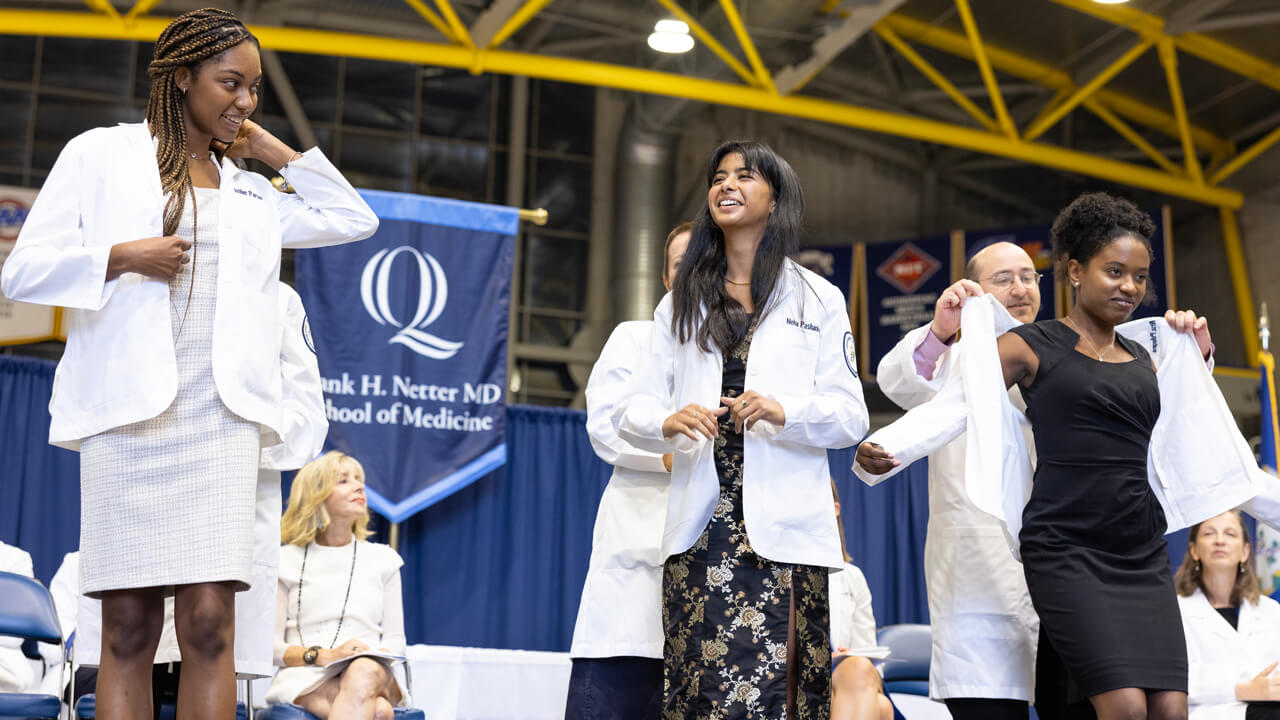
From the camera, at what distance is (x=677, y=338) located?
8.09 feet

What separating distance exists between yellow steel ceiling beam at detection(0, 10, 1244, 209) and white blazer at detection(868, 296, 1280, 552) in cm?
642

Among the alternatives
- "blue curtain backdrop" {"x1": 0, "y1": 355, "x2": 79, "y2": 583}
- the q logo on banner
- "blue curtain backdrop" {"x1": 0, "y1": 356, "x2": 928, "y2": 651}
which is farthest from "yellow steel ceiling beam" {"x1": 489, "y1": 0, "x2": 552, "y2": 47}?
"blue curtain backdrop" {"x1": 0, "y1": 355, "x2": 79, "y2": 583}

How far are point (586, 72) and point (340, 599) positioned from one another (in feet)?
18.4

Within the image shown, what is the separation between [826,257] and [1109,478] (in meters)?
8.45

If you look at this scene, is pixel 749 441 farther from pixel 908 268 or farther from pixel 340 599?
pixel 908 268

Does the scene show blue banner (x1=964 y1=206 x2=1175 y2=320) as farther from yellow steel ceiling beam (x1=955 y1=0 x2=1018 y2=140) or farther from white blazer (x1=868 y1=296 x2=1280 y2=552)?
white blazer (x1=868 y1=296 x2=1280 y2=552)

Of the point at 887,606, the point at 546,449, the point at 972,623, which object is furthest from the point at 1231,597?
the point at 546,449

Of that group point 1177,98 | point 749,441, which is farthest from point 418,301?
point 1177,98

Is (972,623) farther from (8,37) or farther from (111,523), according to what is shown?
(8,37)

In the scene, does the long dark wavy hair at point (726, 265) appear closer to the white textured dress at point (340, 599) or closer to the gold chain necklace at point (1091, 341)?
the gold chain necklace at point (1091, 341)

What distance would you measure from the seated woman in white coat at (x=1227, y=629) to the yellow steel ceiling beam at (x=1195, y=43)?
6.06m

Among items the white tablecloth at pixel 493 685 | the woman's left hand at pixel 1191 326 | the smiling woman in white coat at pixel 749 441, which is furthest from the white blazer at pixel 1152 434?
the white tablecloth at pixel 493 685

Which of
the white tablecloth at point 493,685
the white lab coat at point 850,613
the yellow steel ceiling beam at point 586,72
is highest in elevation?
the yellow steel ceiling beam at point 586,72

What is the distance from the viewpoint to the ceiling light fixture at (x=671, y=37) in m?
8.98
